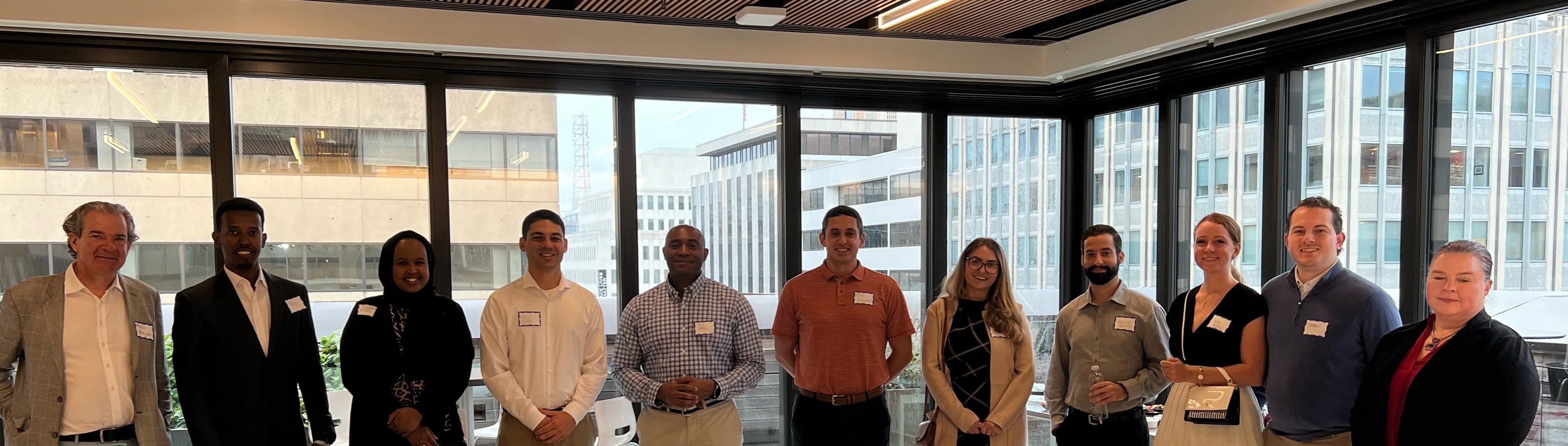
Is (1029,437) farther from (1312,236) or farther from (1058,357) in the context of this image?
(1312,236)

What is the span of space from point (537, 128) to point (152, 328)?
2.09m

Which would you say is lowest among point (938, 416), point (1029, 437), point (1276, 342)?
point (1029, 437)

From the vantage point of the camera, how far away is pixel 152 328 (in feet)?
11.1

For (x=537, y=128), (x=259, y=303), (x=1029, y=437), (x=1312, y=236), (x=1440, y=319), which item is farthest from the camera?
(x=1029, y=437)

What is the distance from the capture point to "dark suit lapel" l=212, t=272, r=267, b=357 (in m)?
3.39

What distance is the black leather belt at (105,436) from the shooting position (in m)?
3.22

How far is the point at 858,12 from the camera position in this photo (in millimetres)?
4637

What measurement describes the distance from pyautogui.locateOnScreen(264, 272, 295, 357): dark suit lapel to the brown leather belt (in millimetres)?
2082

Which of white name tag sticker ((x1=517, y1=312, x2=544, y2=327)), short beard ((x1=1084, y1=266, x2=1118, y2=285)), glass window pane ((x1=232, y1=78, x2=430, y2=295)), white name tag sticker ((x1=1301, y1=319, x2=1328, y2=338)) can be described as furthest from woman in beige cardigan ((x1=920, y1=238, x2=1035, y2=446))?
glass window pane ((x1=232, y1=78, x2=430, y2=295))

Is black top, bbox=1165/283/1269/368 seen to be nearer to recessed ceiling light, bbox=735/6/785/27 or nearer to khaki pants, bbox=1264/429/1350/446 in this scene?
khaki pants, bbox=1264/429/1350/446

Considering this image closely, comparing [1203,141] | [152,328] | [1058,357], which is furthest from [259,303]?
[1203,141]

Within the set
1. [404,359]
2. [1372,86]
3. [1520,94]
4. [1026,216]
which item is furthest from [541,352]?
[1520,94]

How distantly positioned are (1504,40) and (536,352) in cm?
403

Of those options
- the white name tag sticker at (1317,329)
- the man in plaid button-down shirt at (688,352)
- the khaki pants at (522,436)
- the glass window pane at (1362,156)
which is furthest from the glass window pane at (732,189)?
the white name tag sticker at (1317,329)
